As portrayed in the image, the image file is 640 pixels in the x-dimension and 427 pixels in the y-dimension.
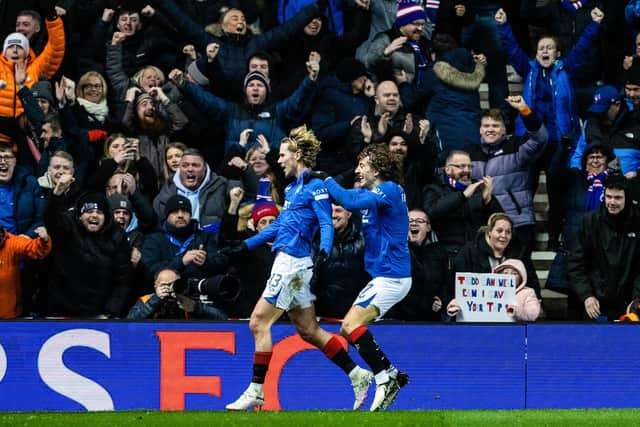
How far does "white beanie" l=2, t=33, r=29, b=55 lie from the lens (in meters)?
13.0

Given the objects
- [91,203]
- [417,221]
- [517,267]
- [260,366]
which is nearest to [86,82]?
[91,203]

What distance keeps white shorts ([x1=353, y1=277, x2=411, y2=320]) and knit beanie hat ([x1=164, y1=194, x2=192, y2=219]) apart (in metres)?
2.83

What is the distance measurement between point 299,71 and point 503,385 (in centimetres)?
472

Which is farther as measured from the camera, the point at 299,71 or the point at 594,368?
the point at 299,71

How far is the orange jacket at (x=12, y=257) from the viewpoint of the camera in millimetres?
11445

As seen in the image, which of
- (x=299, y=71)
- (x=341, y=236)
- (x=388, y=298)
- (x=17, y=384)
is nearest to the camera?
(x=388, y=298)

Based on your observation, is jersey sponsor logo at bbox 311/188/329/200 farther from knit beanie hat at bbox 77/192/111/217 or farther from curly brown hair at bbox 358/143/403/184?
knit beanie hat at bbox 77/192/111/217

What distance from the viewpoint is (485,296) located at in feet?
37.1

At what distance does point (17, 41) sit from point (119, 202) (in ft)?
7.29

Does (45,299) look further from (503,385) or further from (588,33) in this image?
(588,33)

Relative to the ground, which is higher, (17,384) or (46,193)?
(46,193)

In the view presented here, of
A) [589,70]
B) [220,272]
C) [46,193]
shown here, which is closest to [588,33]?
[589,70]

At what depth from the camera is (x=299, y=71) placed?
558 inches

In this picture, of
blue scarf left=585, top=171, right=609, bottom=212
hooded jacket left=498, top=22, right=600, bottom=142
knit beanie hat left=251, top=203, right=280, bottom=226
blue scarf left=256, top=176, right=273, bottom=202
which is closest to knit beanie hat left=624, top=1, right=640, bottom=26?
hooded jacket left=498, top=22, right=600, bottom=142
